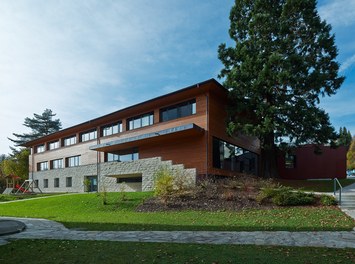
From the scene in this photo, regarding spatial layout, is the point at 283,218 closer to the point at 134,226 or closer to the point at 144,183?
the point at 134,226

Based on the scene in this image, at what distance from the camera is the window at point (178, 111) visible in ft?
72.5

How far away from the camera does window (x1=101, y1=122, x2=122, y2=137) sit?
94.7 ft

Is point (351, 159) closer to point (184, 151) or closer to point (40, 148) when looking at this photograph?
point (184, 151)

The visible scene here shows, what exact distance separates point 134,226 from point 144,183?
37.8 ft

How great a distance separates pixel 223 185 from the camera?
17.2m

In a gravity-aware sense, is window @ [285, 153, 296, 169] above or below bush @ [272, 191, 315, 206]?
above

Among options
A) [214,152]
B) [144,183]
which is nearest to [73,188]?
[144,183]

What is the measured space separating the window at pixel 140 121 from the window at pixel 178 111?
143cm

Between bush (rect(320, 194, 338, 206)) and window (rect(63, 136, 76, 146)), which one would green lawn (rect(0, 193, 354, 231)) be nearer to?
bush (rect(320, 194, 338, 206))

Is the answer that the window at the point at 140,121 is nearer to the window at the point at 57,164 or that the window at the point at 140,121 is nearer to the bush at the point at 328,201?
the window at the point at 57,164

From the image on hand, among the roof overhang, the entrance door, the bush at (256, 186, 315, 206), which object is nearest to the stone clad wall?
the entrance door

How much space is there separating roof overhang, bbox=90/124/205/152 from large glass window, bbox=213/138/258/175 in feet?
7.36

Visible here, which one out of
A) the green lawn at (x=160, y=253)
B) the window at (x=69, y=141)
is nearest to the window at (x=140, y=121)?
the window at (x=69, y=141)

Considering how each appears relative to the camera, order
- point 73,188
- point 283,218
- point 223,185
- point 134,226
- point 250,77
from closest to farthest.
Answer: point 134,226, point 283,218, point 223,185, point 250,77, point 73,188
